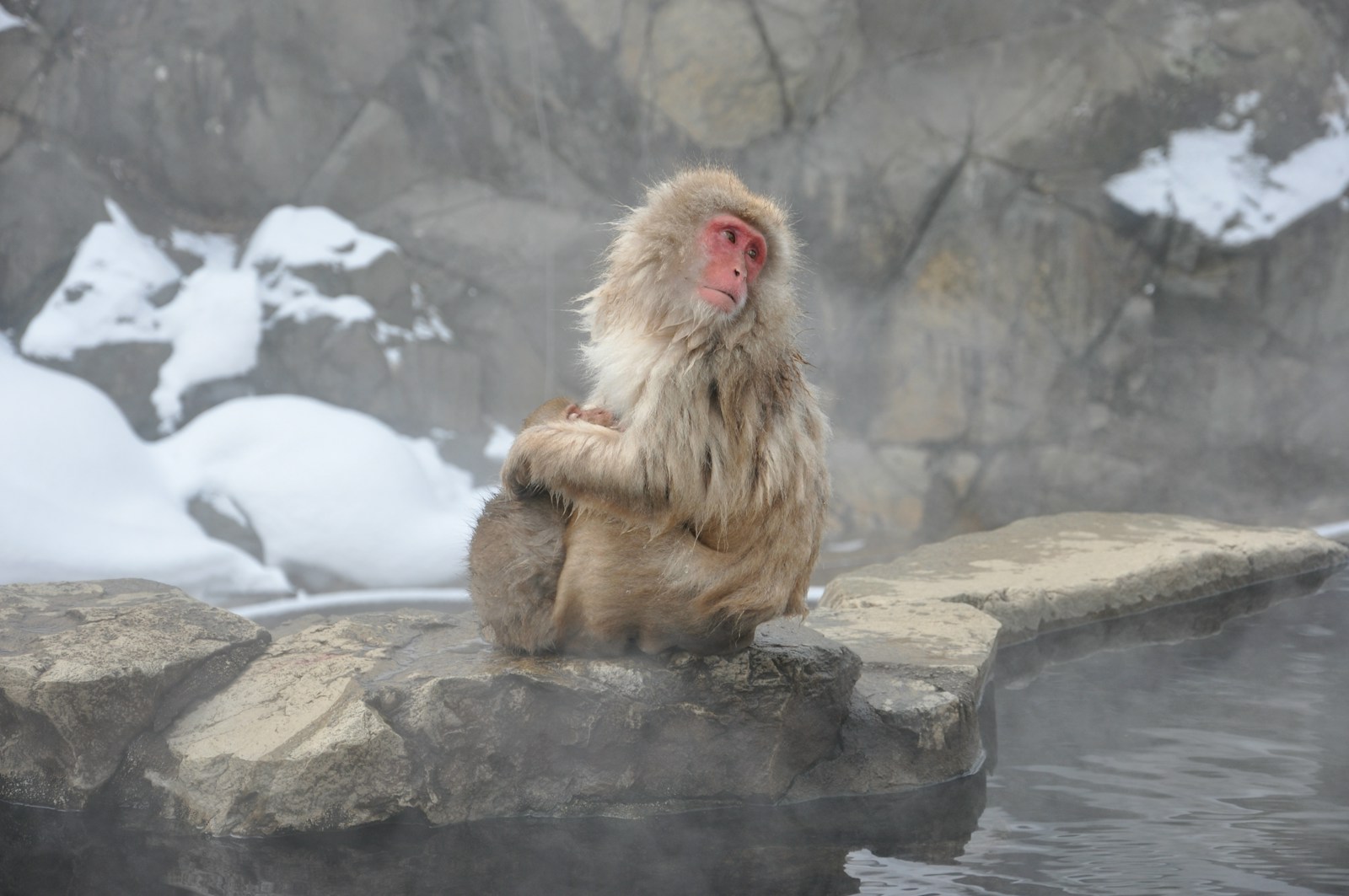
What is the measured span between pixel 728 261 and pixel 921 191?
5434 millimetres

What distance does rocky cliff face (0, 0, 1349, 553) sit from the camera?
7.45 metres

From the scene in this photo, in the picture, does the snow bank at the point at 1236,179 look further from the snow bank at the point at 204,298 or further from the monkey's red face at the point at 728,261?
the monkey's red face at the point at 728,261

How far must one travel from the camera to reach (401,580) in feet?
20.0

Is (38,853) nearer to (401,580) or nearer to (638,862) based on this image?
(638,862)

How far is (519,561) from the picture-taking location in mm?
2637

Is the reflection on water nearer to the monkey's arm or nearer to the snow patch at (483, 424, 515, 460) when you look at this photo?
the monkey's arm

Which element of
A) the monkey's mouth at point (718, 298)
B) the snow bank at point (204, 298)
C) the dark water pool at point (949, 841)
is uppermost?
the snow bank at point (204, 298)

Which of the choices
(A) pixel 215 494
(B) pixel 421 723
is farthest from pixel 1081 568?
(A) pixel 215 494

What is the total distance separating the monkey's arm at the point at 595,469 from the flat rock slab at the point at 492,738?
0.46m

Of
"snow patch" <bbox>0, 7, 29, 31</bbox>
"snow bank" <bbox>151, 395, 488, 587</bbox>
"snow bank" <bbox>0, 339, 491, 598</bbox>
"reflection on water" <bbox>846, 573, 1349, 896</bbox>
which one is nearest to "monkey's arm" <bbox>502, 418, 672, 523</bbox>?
"reflection on water" <bbox>846, 573, 1349, 896</bbox>

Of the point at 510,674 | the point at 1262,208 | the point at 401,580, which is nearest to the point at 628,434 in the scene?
the point at 510,674

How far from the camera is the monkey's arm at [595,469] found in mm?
2441

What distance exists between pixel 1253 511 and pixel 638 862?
19.4 feet

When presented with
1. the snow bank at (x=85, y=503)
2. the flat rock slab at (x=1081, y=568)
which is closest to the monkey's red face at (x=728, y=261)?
the flat rock slab at (x=1081, y=568)
